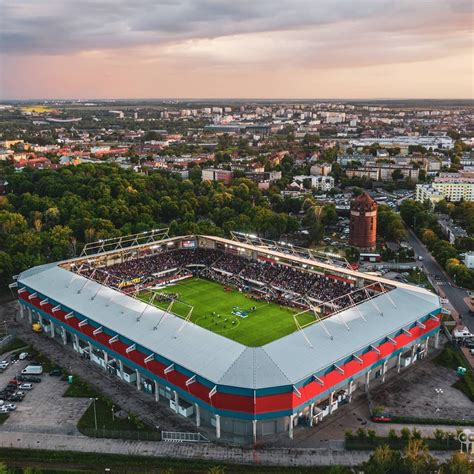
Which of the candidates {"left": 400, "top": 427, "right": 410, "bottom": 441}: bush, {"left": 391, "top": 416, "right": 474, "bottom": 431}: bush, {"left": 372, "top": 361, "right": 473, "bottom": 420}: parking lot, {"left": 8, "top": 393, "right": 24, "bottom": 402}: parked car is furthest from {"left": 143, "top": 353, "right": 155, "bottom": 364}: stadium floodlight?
{"left": 400, "top": 427, "right": 410, "bottom": 441}: bush

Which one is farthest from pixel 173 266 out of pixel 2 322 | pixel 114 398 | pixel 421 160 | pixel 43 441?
pixel 421 160

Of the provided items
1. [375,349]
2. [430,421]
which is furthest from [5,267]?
[430,421]

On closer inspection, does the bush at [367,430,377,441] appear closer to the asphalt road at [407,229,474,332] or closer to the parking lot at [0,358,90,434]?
the parking lot at [0,358,90,434]

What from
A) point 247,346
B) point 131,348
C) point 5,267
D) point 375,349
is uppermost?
point 247,346

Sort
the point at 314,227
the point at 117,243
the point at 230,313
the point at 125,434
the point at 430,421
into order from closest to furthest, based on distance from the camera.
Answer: the point at 125,434 → the point at 430,421 → the point at 230,313 → the point at 117,243 → the point at 314,227

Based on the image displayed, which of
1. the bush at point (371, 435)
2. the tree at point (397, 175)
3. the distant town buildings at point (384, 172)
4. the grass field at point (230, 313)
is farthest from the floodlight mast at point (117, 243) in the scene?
the tree at point (397, 175)

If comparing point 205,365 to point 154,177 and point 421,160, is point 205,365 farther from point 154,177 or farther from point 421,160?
point 421,160

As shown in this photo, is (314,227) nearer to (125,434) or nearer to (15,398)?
(125,434)
